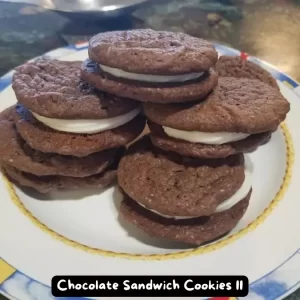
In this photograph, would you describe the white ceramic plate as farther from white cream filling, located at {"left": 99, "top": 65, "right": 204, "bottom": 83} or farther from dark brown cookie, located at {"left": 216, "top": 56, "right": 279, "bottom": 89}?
white cream filling, located at {"left": 99, "top": 65, "right": 204, "bottom": 83}

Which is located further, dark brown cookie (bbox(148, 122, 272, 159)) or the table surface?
the table surface

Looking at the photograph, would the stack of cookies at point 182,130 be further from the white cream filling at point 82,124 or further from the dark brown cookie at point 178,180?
the white cream filling at point 82,124

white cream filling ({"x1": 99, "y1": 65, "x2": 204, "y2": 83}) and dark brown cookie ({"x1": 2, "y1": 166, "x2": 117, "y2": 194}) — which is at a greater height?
white cream filling ({"x1": 99, "y1": 65, "x2": 204, "y2": 83})

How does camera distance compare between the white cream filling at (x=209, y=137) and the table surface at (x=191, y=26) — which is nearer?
the white cream filling at (x=209, y=137)

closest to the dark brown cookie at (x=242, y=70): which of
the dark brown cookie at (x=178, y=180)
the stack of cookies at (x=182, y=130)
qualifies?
the stack of cookies at (x=182, y=130)

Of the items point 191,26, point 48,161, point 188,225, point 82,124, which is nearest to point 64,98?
point 82,124

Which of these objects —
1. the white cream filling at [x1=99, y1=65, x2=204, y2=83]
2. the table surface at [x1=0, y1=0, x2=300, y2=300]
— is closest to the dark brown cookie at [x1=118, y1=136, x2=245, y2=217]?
the white cream filling at [x1=99, y1=65, x2=204, y2=83]

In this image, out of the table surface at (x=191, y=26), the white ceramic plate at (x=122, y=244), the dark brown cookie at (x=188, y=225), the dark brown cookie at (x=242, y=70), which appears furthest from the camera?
the table surface at (x=191, y=26)

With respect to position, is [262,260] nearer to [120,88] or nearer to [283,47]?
[120,88]

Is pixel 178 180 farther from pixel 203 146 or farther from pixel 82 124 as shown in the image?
pixel 82 124
